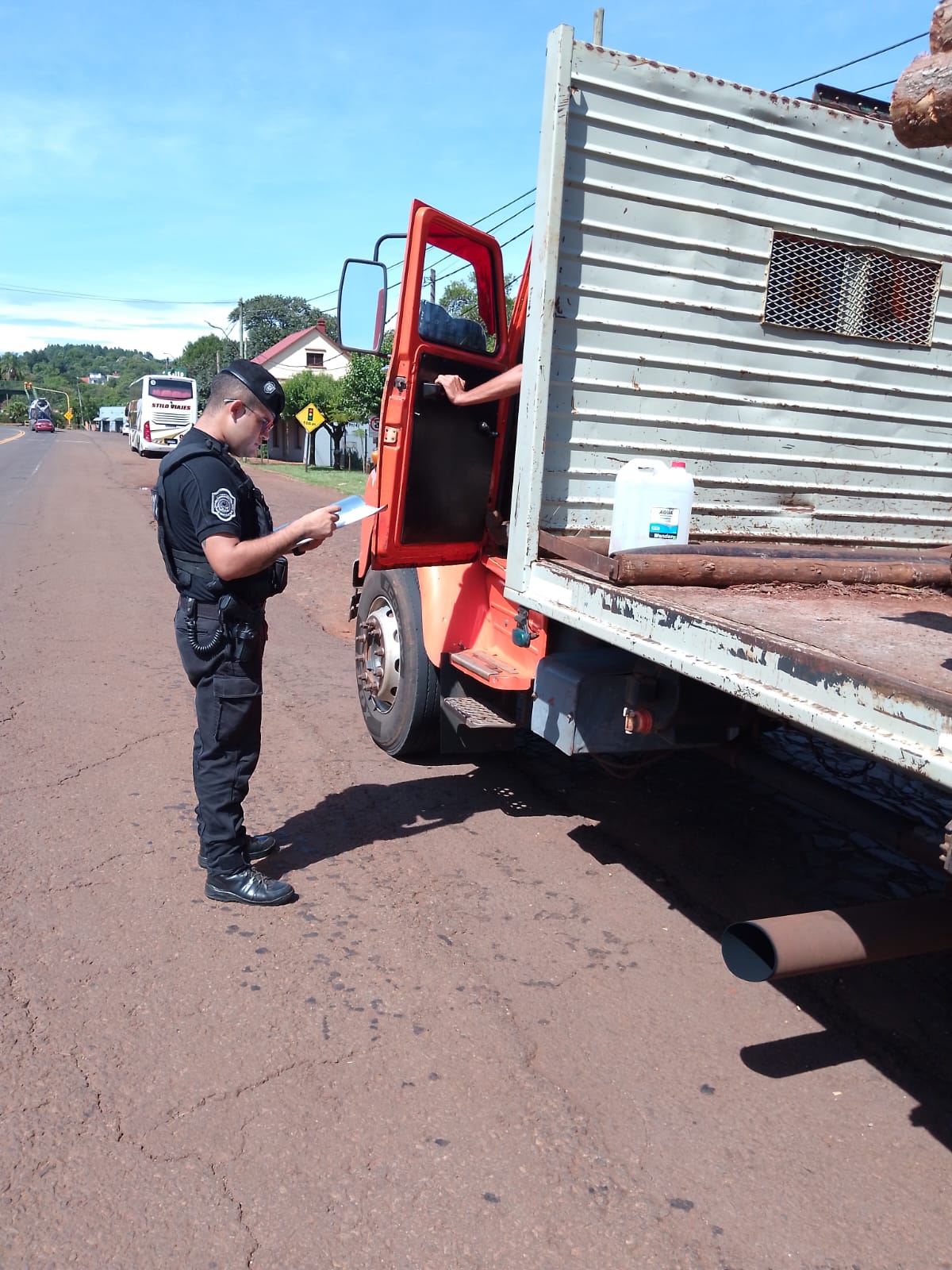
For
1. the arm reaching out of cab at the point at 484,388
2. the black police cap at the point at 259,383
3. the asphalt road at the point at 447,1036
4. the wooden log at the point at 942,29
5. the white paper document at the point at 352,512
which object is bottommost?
the asphalt road at the point at 447,1036

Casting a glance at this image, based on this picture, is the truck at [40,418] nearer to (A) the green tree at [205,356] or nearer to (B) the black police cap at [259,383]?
(A) the green tree at [205,356]

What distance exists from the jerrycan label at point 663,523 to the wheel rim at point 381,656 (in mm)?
1759

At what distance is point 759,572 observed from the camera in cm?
354

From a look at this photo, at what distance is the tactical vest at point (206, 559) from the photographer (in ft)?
11.3

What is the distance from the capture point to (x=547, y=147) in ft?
11.7

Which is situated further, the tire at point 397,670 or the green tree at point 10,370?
the green tree at point 10,370

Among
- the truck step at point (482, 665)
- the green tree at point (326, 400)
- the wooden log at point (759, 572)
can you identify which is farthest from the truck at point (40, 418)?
the wooden log at point (759, 572)

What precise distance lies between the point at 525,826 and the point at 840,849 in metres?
1.41

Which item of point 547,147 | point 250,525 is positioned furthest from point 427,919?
point 547,147

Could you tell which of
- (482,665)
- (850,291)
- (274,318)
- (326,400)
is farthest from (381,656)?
(274,318)

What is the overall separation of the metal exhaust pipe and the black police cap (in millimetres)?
2361

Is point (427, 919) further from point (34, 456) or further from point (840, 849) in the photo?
point (34, 456)

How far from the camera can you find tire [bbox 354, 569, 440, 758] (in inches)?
193

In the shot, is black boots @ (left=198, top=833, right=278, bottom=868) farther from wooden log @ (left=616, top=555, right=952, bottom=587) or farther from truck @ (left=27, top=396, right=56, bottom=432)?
truck @ (left=27, top=396, right=56, bottom=432)
